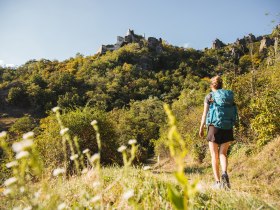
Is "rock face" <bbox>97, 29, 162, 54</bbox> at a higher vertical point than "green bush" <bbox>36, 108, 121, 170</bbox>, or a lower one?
higher

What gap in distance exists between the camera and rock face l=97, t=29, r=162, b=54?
86.2 metres

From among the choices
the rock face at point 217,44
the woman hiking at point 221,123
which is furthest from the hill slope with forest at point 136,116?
the woman hiking at point 221,123

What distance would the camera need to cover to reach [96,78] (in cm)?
6372

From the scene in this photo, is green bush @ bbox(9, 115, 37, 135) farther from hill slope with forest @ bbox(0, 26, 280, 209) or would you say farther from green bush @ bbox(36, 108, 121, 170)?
green bush @ bbox(36, 108, 121, 170)

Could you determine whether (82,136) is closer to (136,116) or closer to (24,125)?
(24,125)

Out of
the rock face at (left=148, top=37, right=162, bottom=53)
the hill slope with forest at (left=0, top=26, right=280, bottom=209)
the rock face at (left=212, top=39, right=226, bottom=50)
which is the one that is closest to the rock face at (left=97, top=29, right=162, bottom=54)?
the rock face at (left=148, top=37, right=162, bottom=53)

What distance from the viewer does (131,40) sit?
98750 mm

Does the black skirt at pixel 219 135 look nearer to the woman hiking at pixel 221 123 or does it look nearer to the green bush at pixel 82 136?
the woman hiking at pixel 221 123

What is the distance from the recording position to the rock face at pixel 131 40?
8622 centimetres

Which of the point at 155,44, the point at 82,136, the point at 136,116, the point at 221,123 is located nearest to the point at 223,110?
the point at 221,123

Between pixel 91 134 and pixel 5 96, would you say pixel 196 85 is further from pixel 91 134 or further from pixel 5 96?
pixel 91 134

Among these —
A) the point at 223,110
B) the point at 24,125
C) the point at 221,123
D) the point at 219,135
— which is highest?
the point at 223,110

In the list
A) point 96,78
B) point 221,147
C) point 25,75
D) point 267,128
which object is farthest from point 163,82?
point 221,147

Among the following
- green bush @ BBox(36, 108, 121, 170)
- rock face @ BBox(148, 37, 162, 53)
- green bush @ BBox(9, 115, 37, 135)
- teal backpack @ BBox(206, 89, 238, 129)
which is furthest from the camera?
rock face @ BBox(148, 37, 162, 53)
